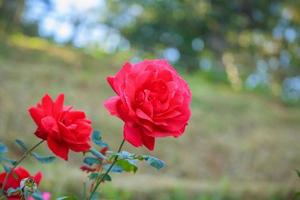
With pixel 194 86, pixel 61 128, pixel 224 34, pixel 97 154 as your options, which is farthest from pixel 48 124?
pixel 224 34

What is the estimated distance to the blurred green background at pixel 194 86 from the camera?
329 centimetres

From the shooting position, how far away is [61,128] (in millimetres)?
893

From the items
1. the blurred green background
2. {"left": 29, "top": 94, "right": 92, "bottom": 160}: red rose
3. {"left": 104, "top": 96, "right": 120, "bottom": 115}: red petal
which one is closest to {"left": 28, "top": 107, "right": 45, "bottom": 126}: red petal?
{"left": 29, "top": 94, "right": 92, "bottom": 160}: red rose

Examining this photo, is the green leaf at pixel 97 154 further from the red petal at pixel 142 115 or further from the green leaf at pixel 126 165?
the red petal at pixel 142 115

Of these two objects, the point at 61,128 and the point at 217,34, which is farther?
the point at 217,34

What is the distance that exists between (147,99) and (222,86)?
20.1 ft

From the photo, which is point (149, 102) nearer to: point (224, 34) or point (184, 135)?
point (184, 135)

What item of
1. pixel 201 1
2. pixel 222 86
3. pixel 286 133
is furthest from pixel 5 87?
pixel 201 1

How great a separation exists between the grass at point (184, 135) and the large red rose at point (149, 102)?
1.61m

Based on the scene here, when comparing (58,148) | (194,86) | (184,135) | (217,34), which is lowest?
(58,148)

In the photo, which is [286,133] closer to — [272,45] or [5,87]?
[5,87]

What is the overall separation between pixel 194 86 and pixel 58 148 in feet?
17.2

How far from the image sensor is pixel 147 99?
875mm

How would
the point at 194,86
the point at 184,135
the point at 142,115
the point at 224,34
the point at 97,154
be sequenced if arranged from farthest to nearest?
the point at 224,34 < the point at 194,86 < the point at 184,135 < the point at 97,154 < the point at 142,115
